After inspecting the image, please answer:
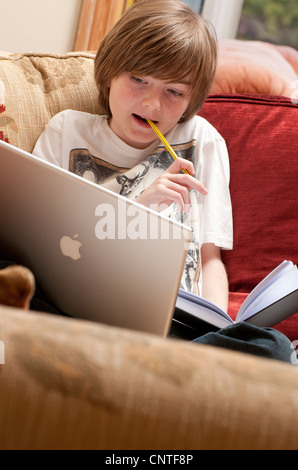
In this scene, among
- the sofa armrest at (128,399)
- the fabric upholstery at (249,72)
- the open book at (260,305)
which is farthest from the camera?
the fabric upholstery at (249,72)

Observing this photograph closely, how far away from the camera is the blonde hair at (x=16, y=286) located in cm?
58

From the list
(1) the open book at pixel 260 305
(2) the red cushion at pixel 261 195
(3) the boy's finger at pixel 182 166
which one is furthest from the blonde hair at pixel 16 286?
(2) the red cushion at pixel 261 195

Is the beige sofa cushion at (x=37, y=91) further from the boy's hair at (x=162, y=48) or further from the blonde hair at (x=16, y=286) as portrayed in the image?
the blonde hair at (x=16, y=286)

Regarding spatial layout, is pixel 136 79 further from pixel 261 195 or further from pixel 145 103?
pixel 261 195

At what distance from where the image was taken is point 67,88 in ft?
4.96

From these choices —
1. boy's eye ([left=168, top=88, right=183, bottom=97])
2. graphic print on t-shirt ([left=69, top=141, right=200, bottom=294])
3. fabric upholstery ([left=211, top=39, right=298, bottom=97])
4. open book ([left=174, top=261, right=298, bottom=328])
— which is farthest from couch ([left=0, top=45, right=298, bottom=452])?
fabric upholstery ([left=211, top=39, right=298, bottom=97])

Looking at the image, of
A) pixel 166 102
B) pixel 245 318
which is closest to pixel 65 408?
pixel 245 318

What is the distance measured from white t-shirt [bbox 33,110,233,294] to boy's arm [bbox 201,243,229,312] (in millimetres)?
22

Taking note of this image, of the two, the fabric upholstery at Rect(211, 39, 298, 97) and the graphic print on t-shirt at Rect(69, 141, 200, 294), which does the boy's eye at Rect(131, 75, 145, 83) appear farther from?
the fabric upholstery at Rect(211, 39, 298, 97)

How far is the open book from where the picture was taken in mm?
930

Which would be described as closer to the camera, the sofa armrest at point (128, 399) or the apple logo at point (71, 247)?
the sofa armrest at point (128, 399)

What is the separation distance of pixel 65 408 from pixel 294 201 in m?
1.17

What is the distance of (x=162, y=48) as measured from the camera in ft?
4.34

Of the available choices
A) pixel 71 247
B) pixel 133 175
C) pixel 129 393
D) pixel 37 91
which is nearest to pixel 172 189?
pixel 133 175
